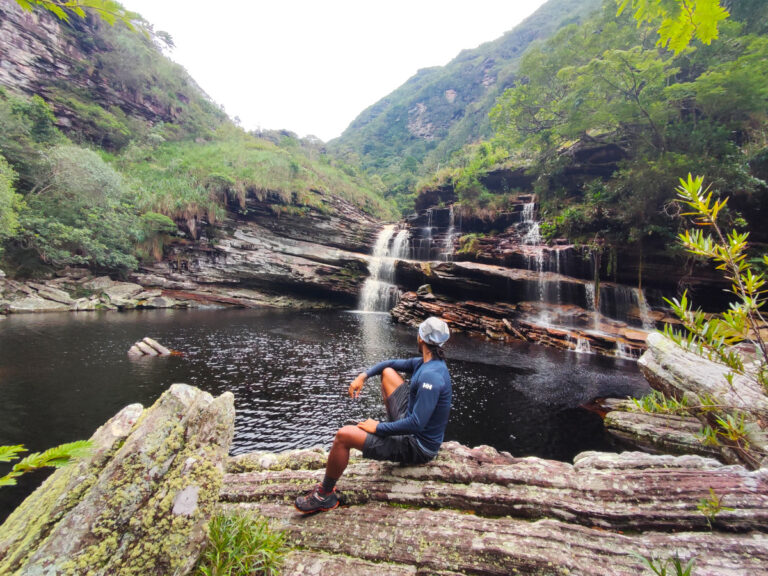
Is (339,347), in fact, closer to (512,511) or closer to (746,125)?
(512,511)

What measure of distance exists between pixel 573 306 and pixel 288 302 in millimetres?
21664

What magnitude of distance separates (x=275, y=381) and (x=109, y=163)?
87.6 ft

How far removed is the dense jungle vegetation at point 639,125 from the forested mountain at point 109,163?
1908 centimetres

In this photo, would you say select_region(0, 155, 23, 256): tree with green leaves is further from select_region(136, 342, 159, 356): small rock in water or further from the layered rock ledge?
the layered rock ledge

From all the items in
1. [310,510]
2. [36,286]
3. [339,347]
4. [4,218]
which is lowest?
[339,347]

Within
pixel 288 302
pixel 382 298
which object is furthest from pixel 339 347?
pixel 288 302

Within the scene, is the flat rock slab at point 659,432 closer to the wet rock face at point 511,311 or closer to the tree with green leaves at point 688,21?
the tree with green leaves at point 688,21

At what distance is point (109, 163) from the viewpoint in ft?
77.6

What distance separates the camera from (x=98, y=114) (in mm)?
27297

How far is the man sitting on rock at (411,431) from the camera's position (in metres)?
2.92

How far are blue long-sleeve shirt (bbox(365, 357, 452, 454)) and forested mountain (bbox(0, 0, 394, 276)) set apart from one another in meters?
21.8

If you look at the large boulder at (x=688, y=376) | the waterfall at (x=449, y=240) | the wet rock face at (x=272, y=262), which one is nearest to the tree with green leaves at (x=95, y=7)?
the large boulder at (x=688, y=376)

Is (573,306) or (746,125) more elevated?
(746,125)

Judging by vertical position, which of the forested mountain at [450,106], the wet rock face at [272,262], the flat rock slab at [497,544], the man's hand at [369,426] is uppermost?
the forested mountain at [450,106]
